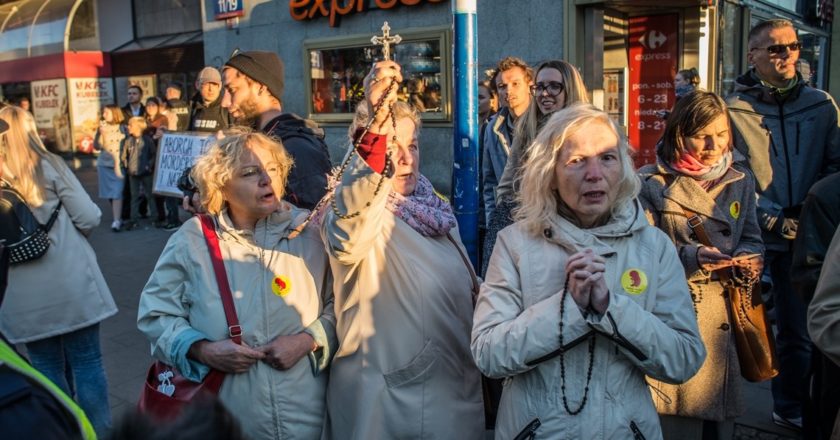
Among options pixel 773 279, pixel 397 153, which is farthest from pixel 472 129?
pixel 773 279

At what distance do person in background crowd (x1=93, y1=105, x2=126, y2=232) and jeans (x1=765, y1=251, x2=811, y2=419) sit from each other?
9135 millimetres

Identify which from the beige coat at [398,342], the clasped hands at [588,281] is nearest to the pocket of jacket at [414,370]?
the beige coat at [398,342]

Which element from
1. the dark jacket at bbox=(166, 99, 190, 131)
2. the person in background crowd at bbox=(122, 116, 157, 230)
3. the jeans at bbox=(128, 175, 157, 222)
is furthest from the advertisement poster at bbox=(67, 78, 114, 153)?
the dark jacket at bbox=(166, 99, 190, 131)

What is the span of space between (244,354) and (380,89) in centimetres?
103

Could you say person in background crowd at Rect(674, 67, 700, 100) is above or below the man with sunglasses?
above

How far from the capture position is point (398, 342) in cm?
225

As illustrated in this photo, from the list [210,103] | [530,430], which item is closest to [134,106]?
[210,103]

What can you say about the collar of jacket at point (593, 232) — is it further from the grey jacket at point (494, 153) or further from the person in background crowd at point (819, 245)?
the grey jacket at point (494, 153)

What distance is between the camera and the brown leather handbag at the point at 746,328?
2904 millimetres

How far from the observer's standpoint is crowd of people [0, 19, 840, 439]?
2.02 metres

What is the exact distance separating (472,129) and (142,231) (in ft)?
29.1

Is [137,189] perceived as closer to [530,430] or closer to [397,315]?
[397,315]

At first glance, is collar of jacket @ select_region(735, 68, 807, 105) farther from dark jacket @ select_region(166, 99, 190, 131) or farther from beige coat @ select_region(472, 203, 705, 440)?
dark jacket @ select_region(166, 99, 190, 131)

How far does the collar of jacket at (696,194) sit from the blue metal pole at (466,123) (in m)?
0.86
